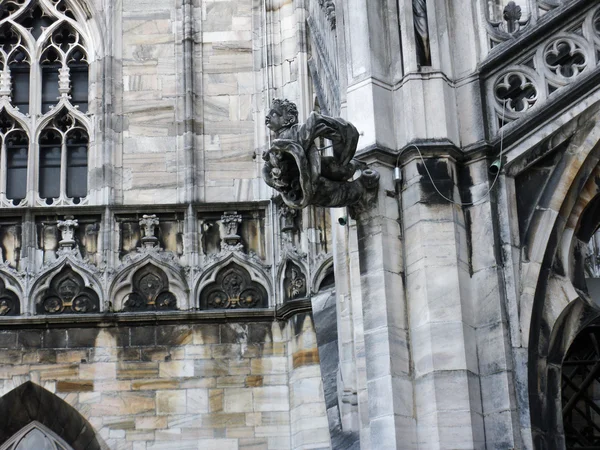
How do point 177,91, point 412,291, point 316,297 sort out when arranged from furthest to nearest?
1. point 177,91
2. point 316,297
3. point 412,291

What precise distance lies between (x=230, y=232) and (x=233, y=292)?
60cm

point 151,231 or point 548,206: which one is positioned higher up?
point 151,231

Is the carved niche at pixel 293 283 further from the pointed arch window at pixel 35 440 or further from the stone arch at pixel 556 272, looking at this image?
the stone arch at pixel 556 272

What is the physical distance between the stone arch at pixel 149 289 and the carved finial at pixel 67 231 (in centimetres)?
60

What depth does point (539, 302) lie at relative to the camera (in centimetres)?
1238

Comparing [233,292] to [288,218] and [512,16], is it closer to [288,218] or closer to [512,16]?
[288,218]

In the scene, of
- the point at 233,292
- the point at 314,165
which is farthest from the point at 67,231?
the point at 314,165

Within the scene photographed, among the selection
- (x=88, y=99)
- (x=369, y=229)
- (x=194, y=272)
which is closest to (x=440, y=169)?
(x=369, y=229)

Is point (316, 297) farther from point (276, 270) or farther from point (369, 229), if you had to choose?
point (369, 229)

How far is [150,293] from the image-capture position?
16812 millimetres

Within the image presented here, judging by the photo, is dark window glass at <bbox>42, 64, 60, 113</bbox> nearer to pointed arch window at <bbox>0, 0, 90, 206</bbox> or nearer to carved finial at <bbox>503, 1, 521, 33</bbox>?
pointed arch window at <bbox>0, 0, 90, 206</bbox>

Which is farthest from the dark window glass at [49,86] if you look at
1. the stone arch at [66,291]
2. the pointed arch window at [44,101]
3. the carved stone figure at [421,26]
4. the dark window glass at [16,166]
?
the carved stone figure at [421,26]

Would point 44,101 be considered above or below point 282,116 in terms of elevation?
above

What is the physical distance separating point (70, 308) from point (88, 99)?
2375 millimetres
